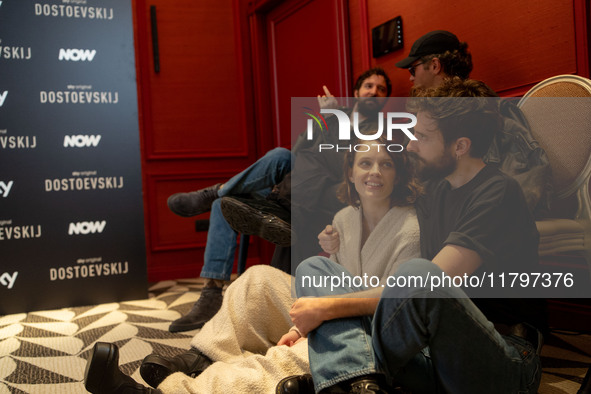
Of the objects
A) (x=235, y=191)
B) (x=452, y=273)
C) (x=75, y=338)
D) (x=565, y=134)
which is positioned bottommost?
(x=75, y=338)

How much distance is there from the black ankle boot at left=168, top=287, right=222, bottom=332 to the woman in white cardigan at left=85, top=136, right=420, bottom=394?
668mm

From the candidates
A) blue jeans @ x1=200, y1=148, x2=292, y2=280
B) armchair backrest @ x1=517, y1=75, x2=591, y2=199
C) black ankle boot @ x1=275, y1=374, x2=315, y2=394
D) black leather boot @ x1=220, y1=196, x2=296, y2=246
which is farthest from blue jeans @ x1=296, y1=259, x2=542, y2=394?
blue jeans @ x1=200, y1=148, x2=292, y2=280

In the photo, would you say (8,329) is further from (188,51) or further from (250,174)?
(188,51)

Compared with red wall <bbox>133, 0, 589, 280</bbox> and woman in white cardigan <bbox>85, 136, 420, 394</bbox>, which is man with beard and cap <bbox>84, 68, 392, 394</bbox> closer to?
woman in white cardigan <bbox>85, 136, 420, 394</bbox>

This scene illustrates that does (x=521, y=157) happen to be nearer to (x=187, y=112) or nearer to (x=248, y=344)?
(x=248, y=344)

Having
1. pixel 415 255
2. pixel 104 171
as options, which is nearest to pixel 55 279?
pixel 104 171

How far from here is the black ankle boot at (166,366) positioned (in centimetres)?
123

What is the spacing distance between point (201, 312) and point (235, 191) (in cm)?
51

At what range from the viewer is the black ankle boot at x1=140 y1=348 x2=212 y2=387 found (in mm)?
1226

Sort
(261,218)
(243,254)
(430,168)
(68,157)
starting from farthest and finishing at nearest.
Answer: (68,157) → (243,254) → (261,218) → (430,168)

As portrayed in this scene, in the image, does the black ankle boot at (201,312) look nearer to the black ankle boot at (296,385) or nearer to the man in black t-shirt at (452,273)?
the black ankle boot at (296,385)

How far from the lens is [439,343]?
877 mm

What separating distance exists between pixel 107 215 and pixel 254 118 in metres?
Answer: 1.38

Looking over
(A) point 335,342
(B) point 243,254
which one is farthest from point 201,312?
(A) point 335,342
